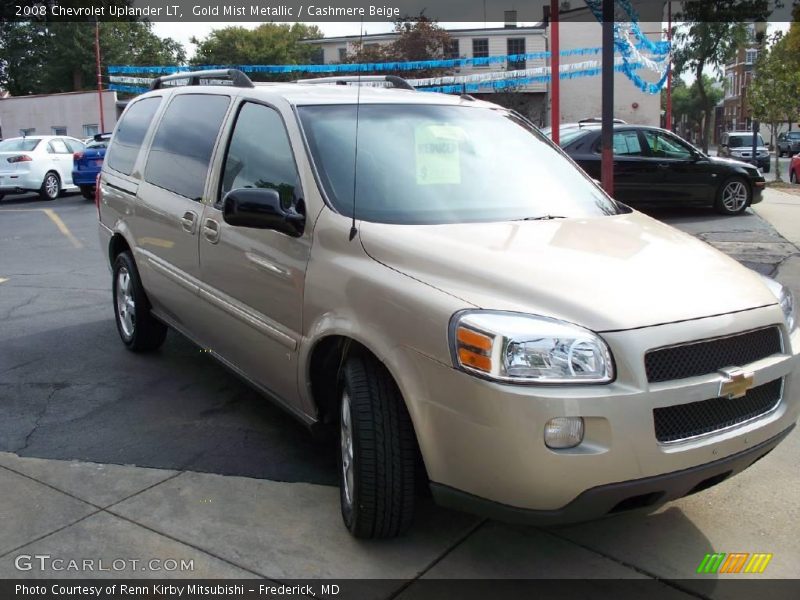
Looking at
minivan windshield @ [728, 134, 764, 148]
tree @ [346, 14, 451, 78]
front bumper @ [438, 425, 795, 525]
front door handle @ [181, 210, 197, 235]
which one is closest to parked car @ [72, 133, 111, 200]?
front door handle @ [181, 210, 197, 235]

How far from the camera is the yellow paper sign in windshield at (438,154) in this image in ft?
12.1

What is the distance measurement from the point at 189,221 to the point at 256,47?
55.1 metres

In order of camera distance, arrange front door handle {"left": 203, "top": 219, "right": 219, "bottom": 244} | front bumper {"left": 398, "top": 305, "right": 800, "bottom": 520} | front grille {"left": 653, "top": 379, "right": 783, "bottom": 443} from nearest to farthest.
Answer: front bumper {"left": 398, "top": 305, "right": 800, "bottom": 520}, front grille {"left": 653, "top": 379, "right": 783, "bottom": 443}, front door handle {"left": 203, "top": 219, "right": 219, "bottom": 244}

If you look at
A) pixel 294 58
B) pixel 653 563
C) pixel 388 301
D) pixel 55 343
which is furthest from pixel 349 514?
pixel 294 58

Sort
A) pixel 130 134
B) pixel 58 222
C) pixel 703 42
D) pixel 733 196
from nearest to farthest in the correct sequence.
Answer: pixel 130 134 < pixel 733 196 < pixel 58 222 < pixel 703 42

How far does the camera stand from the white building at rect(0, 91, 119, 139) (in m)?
39.2

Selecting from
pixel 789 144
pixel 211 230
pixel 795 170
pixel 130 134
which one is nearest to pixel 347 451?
pixel 211 230

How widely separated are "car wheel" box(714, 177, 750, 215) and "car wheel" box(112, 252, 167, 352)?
1016 centimetres

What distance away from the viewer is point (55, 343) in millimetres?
6168

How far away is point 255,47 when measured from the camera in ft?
184

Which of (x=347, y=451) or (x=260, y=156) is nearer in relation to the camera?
(x=347, y=451)

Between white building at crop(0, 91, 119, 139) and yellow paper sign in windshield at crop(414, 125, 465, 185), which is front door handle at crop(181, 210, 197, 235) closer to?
yellow paper sign in windshield at crop(414, 125, 465, 185)

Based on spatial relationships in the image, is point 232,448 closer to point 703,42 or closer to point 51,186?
point 51,186

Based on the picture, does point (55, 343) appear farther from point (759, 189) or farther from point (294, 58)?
point (294, 58)
